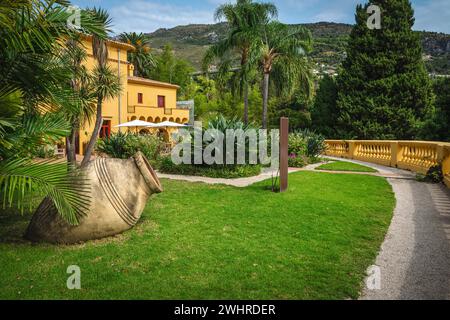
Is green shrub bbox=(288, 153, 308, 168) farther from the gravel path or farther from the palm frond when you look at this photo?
the palm frond

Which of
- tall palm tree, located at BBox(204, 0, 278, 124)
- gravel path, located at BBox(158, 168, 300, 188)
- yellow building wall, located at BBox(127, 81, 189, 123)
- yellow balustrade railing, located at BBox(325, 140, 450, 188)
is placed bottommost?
gravel path, located at BBox(158, 168, 300, 188)

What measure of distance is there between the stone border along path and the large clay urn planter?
3411 mm

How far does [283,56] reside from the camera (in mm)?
22594

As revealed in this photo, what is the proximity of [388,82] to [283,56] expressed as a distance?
989 cm

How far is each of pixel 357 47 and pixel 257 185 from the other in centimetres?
2298

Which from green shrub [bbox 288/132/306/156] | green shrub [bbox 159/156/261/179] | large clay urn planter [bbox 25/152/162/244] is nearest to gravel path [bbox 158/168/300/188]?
green shrub [bbox 159/156/261/179]

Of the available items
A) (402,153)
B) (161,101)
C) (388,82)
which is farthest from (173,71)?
(402,153)

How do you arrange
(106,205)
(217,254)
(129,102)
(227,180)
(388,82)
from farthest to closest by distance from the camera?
(129,102) → (388,82) → (227,180) → (106,205) → (217,254)

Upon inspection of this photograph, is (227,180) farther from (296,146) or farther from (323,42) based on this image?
(323,42)

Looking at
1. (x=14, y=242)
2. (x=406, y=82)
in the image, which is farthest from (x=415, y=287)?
(x=406, y=82)

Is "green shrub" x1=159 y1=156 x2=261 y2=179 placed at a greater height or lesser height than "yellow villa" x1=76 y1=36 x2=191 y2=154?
lesser

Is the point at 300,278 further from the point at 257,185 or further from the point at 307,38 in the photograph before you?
the point at 307,38

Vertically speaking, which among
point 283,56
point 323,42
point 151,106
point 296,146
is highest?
point 323,42

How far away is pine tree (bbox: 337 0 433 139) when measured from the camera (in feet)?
89.4
